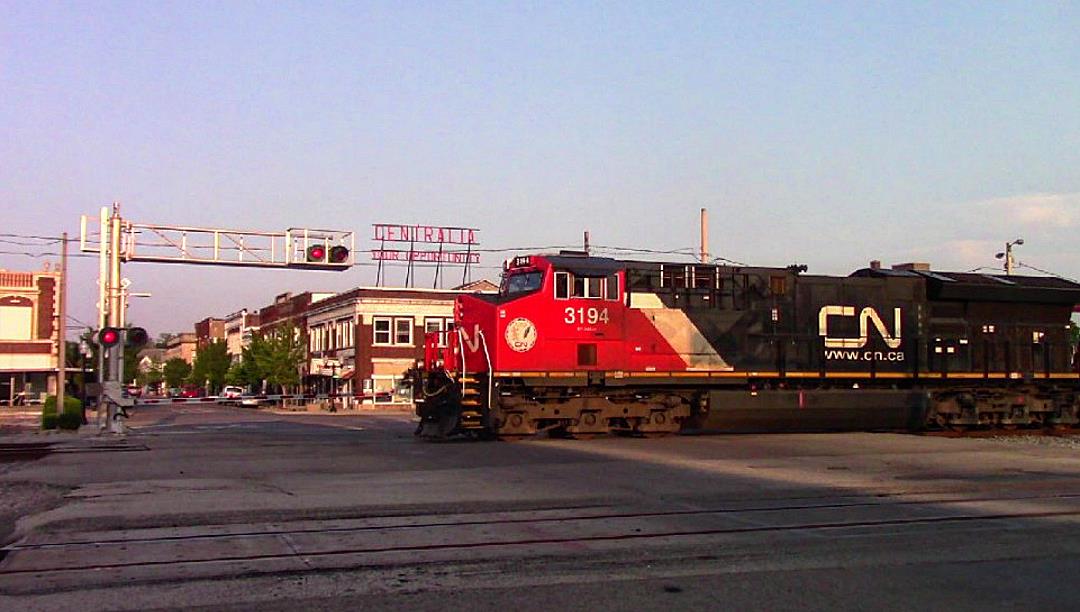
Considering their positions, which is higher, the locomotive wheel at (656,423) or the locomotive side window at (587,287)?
the locomotive side window at (587,287)

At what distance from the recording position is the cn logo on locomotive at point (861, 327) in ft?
78.4

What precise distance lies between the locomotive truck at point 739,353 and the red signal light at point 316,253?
6.48 metres

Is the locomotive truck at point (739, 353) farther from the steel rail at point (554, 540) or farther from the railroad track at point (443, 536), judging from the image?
the steel rail at point (554, 540)

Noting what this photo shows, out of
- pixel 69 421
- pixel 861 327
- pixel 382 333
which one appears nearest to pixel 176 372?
pixel 382 333

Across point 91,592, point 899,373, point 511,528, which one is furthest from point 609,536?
point 899,373

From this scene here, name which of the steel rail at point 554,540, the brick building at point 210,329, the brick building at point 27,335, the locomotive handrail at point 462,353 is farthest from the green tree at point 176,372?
the steel rail at point 554,540

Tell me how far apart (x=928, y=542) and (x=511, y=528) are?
4143 mm

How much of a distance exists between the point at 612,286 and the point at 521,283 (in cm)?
205

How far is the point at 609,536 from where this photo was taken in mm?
9758

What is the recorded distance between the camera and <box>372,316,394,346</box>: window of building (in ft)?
211

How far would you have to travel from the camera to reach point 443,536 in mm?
9773

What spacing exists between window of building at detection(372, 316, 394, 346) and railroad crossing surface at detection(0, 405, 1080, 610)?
4593cm

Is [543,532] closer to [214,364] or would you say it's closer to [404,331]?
[404,331]

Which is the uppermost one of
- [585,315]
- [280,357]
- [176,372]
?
[585,315]
